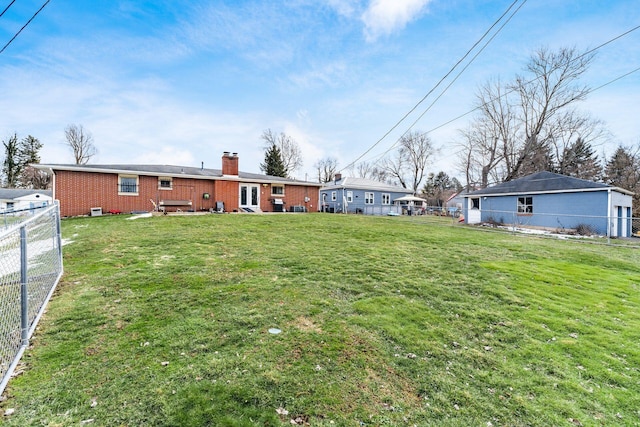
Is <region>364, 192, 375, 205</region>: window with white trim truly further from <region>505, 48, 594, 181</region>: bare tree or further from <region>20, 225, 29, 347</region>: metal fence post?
<region>20, 225, 29, 347</region>: metal fence post

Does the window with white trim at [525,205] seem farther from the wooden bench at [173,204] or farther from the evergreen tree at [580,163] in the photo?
the wooden bench at [173,204]

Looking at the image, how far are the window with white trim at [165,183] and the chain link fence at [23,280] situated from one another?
12829mm

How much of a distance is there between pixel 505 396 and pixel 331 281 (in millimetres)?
2971

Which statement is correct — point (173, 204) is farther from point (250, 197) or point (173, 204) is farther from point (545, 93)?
point (545, 93)

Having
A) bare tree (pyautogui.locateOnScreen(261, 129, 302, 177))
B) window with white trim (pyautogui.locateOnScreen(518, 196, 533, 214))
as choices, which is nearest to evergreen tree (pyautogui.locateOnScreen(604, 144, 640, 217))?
window with white trim (pyautogui.locateOnScreen(518, 196, 533, 214))

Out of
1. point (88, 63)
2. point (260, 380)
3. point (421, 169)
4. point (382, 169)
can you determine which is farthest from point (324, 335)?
point (382, 169)

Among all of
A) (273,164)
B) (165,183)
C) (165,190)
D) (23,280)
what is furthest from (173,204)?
(273,164)

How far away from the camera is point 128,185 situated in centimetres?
1596

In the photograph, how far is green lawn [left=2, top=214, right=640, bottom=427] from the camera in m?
2.12

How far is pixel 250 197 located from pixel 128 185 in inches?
283

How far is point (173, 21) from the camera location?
921cm

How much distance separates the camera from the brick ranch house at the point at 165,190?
47.7 feet

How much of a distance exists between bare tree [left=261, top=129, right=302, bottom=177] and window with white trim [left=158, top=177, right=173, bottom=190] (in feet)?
84.4

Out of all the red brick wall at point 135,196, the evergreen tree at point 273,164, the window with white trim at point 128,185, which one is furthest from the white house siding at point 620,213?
the evergreen tree at point 273,164
